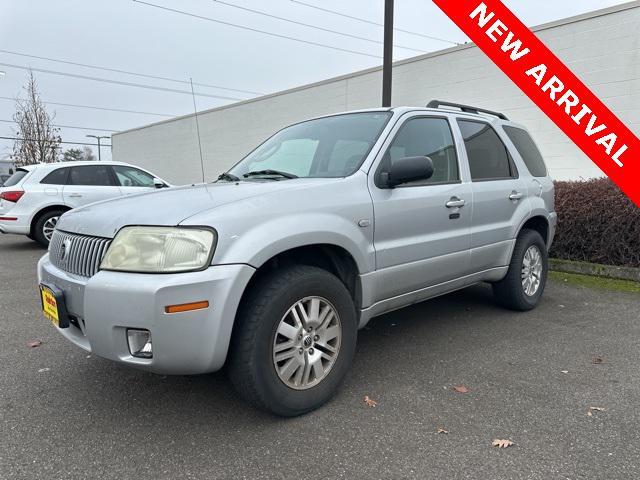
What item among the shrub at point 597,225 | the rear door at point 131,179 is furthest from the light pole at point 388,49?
the rear door at point 131,179

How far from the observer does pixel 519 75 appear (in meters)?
9.12

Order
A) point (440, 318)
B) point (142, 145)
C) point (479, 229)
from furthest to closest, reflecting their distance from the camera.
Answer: point (142, 145) → point (440, 318) → point (479, 229)

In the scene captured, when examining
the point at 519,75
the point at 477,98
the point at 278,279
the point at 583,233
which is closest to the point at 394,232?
the point at 278,279

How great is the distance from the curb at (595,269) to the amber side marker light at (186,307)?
5856 mm

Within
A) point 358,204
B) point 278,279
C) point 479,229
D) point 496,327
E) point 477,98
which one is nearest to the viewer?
point 278,279

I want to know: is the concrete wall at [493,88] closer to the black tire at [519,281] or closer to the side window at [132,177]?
the black tire at [519,281]

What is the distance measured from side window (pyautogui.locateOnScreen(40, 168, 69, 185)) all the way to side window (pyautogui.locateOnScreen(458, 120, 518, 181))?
7638mm

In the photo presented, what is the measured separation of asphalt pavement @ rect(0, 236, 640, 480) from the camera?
225cm

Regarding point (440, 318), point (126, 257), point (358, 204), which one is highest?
point (358, 204)

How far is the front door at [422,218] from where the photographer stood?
3158mm

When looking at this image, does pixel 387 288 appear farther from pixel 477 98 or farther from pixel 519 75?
pixel 477 98

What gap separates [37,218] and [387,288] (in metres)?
7.93

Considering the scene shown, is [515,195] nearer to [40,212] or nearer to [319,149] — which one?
[319,149]

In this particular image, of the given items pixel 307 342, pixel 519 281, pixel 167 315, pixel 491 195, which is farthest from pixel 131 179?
pixel 167 315
